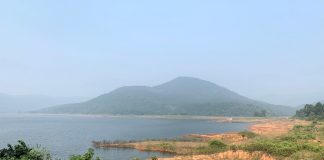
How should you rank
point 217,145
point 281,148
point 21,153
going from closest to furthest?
point 21,153
point 281,148
point 217,145

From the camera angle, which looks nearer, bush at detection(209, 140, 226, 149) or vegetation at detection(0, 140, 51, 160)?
vegetation at detection(0, 140, 51, 160)

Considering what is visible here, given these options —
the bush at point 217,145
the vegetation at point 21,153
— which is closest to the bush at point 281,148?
the bush at point 217,145

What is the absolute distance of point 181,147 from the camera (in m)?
83.4

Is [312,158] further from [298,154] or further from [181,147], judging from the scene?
[181,147]

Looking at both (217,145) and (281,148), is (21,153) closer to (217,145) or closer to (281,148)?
(281,148)

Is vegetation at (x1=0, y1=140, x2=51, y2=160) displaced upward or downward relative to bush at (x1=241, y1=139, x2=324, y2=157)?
upward

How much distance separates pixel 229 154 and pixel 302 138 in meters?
26.5

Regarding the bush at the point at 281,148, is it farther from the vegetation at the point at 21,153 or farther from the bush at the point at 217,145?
the vegetation at the point at 21,153

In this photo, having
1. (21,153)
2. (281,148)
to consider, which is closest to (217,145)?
(281,148)

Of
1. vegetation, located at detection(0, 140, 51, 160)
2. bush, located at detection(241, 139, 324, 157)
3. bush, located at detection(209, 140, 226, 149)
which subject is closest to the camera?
vegetation, located at detection(0, 140, 51, 160)

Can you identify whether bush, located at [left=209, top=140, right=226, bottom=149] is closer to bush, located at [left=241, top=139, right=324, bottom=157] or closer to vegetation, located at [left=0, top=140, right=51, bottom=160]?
bush, located at [left=241, top=139, right=324, bottom=157]

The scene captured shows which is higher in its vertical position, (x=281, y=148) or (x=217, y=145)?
(x=281, y=148)

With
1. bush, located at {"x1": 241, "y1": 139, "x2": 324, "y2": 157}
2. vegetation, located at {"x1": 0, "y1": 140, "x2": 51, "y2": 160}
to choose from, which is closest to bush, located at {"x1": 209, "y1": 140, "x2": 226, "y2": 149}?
bush, located at {"x1": 241, "y1": 139, "x2": 324, "y2": 157}

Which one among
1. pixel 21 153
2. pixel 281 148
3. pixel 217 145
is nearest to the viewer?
pixel 21 153
